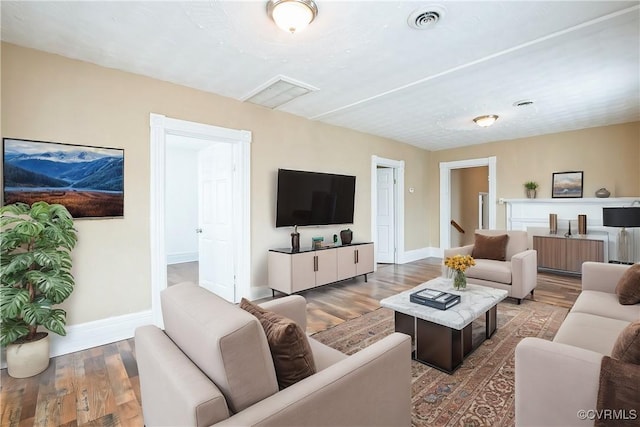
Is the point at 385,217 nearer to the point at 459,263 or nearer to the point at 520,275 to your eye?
the point at 520,275

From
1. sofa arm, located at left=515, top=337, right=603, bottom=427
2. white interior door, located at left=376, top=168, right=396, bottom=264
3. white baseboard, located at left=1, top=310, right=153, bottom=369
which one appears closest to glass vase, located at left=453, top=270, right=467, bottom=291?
sofa arm, located at left=515, top=337, right=603, bottom=427

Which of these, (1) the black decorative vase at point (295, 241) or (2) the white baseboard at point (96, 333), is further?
(1) the black decorative vase at point (295, 241)

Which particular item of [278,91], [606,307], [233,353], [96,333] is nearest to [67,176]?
[96,333]

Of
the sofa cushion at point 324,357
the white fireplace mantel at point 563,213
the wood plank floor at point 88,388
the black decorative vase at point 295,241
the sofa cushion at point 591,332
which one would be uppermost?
the white fireplace mantel at point 563,213

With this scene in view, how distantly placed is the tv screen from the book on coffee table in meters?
2.21

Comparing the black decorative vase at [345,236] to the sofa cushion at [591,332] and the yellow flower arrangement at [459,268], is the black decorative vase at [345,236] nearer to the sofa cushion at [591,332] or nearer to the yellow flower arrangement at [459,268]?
the yellow flower arrangement at [459,268]

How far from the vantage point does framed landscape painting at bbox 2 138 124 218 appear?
250 cm

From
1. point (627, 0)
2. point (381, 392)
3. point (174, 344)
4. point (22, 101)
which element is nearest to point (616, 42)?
point (627, 0)

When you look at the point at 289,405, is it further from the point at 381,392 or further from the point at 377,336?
the point at 377,336

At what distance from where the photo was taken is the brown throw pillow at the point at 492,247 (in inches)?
162

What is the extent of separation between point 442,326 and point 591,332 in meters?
0.86

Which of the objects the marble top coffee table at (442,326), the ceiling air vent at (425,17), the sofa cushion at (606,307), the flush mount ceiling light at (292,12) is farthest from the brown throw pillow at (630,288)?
the flush mount ceiling light at (292,12)

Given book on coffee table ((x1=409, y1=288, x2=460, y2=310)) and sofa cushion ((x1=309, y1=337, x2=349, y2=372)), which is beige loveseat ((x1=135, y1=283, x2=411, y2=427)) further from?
book on coffee table ((x1=409, y1=288, x2=460, y2=310))

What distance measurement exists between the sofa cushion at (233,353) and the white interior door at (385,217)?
562 cm
